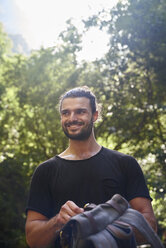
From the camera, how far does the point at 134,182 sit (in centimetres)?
260

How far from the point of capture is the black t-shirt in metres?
2.53

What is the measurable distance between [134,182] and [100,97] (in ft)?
31.2

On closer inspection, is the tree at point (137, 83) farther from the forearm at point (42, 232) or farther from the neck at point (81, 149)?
the forearm at point (42, 232)

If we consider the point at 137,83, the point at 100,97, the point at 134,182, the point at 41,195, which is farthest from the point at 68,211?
the point at 137,83

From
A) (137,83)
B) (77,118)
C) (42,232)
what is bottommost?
(42,232)

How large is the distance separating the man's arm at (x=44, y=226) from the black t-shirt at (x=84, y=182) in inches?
2.6

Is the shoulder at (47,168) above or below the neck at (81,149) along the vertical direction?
below

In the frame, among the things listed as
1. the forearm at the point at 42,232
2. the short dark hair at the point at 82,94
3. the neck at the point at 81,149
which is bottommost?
the forearm at the point at 42,232

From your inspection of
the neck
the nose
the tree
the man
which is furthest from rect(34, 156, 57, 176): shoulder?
the tree

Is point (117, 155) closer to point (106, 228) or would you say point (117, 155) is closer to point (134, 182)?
point (134, 182)

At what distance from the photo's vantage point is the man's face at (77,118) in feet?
8.74

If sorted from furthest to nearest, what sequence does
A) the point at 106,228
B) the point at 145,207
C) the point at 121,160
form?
the point at 121,160, the point at 145,207, the point at 106,228

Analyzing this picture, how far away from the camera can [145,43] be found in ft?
35.7

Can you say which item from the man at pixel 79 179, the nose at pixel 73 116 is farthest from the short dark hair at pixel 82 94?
the nose at pixel 73 116
